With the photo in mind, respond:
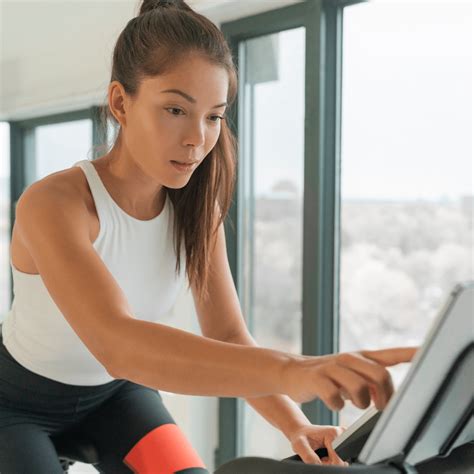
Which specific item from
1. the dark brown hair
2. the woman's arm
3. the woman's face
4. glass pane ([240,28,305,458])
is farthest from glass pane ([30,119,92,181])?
the woman's arm

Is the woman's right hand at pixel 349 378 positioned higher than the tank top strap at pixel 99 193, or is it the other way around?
the tank top strap at pixel 99 193

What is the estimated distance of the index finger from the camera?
0.88m

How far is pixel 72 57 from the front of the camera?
378cm

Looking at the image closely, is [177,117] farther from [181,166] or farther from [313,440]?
[313,440]

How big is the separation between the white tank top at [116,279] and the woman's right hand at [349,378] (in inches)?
26.8

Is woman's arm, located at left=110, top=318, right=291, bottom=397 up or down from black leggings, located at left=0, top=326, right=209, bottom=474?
up

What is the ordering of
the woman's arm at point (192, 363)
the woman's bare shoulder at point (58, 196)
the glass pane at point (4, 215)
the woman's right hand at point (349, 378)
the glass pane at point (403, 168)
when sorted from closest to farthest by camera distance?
the woman's right hand at point (349, 378), the woman's arm at point (192, 363), the woman's bare shoulder at point (58, 196), the glass pane at point (403, 168), the glass pane at point (4, 215)

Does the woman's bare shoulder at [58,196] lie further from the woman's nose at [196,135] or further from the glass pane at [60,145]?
the glass pane at [60,145]

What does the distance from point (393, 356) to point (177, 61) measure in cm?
75

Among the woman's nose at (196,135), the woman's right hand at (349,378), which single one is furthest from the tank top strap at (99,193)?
the woman's right hand at (349,378)

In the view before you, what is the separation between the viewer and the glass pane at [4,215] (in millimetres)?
5242

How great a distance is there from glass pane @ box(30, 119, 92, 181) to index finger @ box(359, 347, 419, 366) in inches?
143

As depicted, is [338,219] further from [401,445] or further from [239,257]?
[401,445]

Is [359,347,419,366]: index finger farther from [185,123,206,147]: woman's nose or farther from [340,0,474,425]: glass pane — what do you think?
[340,0,474,425]: glass pane
